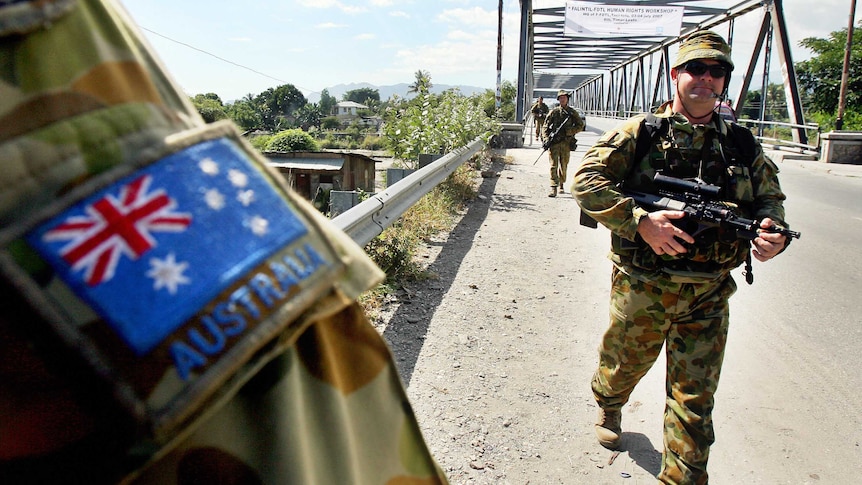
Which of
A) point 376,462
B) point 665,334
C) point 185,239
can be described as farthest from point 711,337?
point 185,239

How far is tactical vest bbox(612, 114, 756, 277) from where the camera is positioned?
8.56 ft

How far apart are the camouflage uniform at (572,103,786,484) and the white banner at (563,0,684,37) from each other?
20125 millimetres

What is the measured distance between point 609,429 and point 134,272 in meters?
2.77

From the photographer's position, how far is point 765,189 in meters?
2.70

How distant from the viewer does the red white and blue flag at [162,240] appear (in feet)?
1.65

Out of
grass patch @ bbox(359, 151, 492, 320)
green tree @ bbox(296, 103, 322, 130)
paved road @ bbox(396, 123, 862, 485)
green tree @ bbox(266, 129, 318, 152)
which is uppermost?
grass patch @ bbox(359, 151, 492, 320)

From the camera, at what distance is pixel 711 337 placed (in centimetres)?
258

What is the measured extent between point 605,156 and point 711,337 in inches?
35.2

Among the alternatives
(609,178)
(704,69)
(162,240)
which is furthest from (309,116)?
(162,240)

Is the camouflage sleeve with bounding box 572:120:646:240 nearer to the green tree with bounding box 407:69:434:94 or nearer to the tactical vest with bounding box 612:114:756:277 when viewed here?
the tactical vest with bounding box 612:114:756:277

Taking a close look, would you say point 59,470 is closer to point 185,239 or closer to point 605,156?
point 185,239

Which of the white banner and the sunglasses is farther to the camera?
the white banner

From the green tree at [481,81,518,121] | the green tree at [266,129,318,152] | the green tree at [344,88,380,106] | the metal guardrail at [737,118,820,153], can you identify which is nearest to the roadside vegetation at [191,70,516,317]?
the green tree at [481,81,518,121]

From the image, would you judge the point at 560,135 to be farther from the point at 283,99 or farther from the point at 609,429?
the point at 283,99
